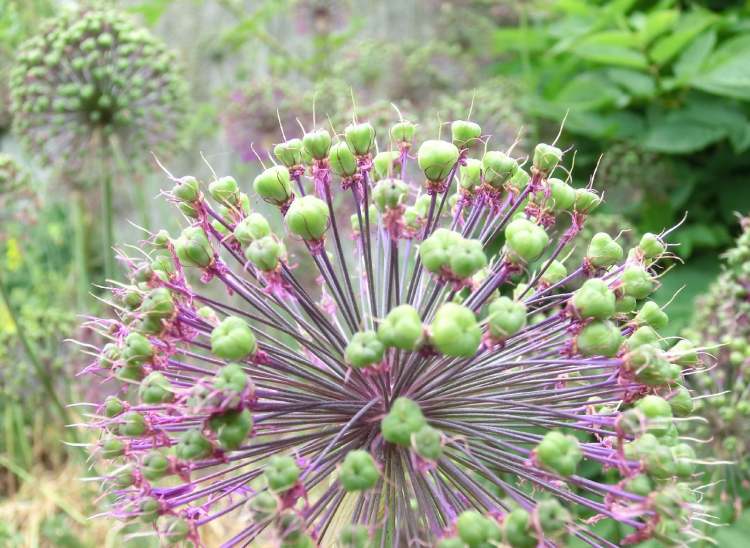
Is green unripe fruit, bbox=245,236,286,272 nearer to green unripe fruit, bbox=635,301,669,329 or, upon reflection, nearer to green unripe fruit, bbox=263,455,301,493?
green unripe fruit, bbox=263,455,301,493

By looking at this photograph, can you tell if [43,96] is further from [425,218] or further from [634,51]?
[634,51]

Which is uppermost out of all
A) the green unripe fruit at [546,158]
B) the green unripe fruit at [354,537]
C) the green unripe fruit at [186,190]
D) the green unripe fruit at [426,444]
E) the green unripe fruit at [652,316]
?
the green unripe fruit at [546,158]

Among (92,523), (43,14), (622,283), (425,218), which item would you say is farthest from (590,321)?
(43,14)

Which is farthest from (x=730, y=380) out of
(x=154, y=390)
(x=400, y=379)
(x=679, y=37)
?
(x=154, y=390)

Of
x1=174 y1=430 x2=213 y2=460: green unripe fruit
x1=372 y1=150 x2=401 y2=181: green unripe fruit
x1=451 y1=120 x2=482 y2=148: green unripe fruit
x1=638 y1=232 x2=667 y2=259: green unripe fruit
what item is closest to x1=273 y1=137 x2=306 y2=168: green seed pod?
x1=372 y1=150 x2=401 y2=181: green unripe fruit

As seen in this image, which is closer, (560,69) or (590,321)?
(590,321)

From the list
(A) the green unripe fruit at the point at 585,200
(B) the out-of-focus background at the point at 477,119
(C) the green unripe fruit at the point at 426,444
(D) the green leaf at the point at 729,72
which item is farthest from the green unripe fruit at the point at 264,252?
(D) the green leaf at the point at 729,72

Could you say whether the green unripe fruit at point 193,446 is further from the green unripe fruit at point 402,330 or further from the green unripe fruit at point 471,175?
the green unripe fruit at point 471,175
